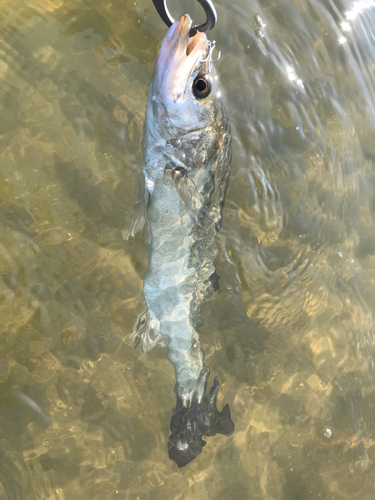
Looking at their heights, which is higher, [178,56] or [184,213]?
[178,56]

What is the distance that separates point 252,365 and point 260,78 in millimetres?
2841

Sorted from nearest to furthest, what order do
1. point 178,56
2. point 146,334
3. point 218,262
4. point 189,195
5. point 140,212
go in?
point 178,56
point 189,195
point 140,212
point 146,334
point 218,262

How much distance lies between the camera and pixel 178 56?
8.25ft

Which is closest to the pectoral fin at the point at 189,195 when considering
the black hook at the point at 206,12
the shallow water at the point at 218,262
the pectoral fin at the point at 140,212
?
the pectoral fin at the point at 140,212

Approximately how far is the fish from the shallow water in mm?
208

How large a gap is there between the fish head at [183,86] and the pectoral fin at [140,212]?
1.51 ft

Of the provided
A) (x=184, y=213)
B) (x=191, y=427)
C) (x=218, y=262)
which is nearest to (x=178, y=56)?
(x=184, y=213)

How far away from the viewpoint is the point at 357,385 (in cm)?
395

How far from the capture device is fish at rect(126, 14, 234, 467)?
2.67 m

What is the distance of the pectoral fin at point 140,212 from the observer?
300 cm

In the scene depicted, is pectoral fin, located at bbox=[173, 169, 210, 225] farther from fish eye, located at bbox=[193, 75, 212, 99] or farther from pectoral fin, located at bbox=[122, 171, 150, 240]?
fish eye, located at bbox=[193, 75, 212, 99]

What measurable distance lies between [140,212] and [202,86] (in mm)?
1107

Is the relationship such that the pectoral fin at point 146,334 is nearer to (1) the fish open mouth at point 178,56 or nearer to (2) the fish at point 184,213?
(2) the fish at point 184,213

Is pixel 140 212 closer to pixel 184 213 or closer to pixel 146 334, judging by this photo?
pixel 184 213
